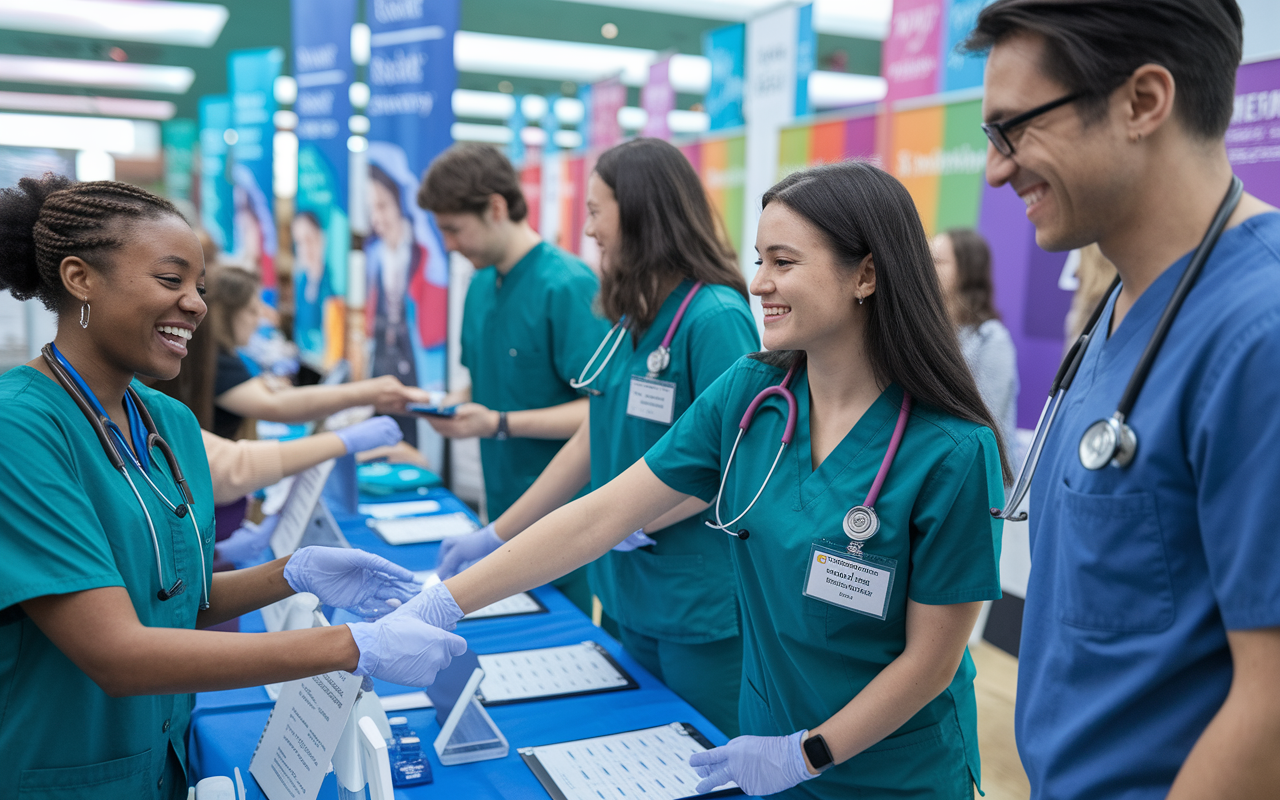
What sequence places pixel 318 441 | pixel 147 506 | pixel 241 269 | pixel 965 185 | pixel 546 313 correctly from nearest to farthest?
pixel 147 506
pixel 318 441
pixel 546 313
pixel 241 269
pixel 965 185

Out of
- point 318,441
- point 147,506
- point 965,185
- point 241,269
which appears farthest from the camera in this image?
point 965,185

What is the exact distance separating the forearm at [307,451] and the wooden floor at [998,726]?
1914 millimetres

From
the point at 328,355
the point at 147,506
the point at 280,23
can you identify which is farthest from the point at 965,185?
the point at 280,23

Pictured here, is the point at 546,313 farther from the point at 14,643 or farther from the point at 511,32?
the point at 511,32

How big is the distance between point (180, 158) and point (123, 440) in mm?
12289

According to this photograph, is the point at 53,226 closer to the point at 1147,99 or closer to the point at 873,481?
the point at 873,481

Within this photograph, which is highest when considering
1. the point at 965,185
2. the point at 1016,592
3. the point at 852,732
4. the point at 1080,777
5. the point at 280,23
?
the point at 280,23

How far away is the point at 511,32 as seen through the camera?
8.76 m

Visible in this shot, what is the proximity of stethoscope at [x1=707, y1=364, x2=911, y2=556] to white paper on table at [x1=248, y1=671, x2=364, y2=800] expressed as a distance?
57 cm

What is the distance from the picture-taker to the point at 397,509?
2.85 meters

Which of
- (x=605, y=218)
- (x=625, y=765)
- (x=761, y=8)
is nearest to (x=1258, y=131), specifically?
(x=605, y=218)

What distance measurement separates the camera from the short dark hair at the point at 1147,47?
730mm

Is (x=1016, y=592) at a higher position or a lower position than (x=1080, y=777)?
lower

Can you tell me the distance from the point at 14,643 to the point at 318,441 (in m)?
1.25
